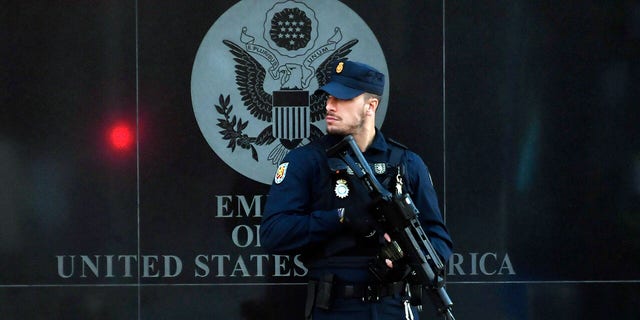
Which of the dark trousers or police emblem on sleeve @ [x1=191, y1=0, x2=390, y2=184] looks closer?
the dark trousers

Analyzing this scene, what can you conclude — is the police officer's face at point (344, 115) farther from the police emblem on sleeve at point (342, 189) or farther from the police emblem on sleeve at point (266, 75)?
the police emblem on sleeve at point (266, 75)

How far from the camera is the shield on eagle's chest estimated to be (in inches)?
192

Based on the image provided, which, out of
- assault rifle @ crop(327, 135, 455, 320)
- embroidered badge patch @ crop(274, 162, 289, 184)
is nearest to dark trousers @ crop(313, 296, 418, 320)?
assault rifle @ crop(327, 135, 455, 320)

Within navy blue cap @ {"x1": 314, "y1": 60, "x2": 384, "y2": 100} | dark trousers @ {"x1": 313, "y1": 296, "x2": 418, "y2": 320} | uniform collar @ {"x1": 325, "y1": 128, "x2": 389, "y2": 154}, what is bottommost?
dark trousers @ {"x1": 313, "y1": 296, "x2": 418, "y2": 320}

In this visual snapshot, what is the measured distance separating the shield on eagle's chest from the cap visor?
2.81 feet

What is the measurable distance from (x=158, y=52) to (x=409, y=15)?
1262mm

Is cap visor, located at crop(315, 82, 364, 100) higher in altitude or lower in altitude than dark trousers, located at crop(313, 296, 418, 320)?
higher

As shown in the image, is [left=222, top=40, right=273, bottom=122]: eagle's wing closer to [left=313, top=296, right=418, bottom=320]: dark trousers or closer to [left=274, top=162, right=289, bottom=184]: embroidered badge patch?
[left=274, top=162, right=289, bottom=184]: embroidered badge patch

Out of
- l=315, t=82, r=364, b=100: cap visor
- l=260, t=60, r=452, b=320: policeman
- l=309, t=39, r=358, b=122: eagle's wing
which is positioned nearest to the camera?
l=260, t=60, r=452, b=320: policeman

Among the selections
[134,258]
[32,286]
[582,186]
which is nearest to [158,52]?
[134,258]

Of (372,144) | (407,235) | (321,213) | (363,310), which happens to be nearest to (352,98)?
(372,144)

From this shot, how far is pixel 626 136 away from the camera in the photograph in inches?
191

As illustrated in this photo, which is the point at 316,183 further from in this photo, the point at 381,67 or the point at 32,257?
the point at 32,257

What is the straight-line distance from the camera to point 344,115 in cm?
398
